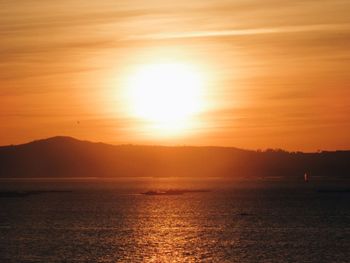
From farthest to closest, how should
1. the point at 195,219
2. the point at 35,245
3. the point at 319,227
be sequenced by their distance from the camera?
the point at 195,219 → the point at 319,227 → the point at 35,245

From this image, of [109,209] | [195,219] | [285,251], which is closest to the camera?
[285,251]

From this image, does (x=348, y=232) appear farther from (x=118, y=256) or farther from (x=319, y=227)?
(x=118, y=256)

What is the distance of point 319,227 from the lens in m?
140

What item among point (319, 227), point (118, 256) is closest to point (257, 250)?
point (118, 256)

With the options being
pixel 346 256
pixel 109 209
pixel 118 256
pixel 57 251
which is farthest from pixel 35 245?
pixel 109 209

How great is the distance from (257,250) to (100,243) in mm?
25057

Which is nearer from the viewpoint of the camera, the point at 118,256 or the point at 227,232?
the point at 118,256

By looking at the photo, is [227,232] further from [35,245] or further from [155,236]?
[35,245]


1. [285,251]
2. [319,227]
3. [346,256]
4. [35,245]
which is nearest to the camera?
[346,256]

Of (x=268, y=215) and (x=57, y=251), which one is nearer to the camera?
(x=57, y=251)

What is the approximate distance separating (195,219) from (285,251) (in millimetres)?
60995

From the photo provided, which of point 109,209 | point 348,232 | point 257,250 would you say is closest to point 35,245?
point 257,250

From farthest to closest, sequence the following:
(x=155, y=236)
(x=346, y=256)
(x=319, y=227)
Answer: (x=319, y=227) < (x=155, y=236) < (x=346, y=256)

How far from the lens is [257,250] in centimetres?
10325
